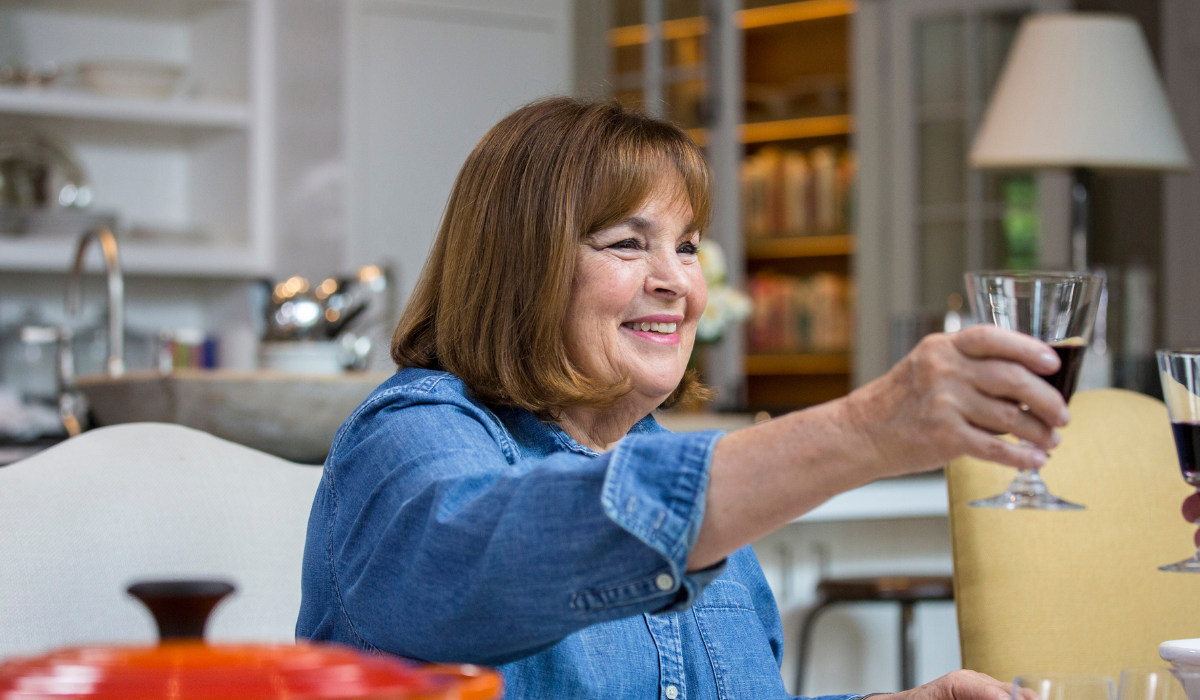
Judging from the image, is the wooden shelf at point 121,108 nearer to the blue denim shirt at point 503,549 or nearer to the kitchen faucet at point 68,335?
the kitchen faucet at point 68,335

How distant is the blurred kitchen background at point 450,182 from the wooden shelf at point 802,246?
2 centimetres

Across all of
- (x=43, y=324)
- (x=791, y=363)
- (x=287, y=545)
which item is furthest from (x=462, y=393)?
(x=791, y=363)

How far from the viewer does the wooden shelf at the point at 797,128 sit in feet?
18.6

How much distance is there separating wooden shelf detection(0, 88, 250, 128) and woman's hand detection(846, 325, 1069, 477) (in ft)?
10.9

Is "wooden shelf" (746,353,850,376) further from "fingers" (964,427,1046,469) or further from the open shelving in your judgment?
"fingers" (964,427,1046,469)

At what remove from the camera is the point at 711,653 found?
1.04 metres

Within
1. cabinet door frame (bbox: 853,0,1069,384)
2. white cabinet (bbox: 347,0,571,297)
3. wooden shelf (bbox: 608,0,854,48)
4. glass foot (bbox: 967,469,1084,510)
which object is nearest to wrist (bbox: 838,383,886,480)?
glass foot (bbox: 967,469,1084,510)

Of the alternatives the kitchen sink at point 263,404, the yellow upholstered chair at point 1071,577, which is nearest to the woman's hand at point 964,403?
the yellow upholstered chair at point 1071,577

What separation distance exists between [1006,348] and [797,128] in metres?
5.28

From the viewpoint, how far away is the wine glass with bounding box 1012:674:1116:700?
0.68 m

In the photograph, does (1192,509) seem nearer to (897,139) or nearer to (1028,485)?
(1028,485)

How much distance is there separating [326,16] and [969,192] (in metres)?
2.41

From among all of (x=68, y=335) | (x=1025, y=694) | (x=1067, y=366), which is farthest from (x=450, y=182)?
(x=1025, y=694)

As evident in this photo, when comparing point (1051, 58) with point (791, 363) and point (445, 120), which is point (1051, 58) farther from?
point (791, 363)
